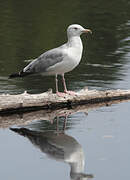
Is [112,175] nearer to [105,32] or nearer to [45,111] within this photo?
[45,111]

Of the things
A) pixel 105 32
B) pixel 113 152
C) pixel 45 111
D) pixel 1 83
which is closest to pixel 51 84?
pixel 1 83

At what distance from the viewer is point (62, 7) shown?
21.3 m

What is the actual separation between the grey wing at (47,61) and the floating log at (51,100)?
537 millimetres

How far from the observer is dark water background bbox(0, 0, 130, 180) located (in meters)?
8.36

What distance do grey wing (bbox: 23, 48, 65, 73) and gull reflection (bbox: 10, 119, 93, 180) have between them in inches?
56.5

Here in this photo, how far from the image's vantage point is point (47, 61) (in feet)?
35.8

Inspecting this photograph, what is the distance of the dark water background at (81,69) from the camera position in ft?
27.4

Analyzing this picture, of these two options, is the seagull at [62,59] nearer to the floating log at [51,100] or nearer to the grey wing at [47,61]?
the grey wing at [47,61]

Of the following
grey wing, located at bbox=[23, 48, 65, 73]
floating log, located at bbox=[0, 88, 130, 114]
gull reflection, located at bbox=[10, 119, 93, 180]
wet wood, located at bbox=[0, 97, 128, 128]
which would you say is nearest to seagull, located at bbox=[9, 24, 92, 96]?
grey wing, located at bbox=[23, 48, 65, 73]

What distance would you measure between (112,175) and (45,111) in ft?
9.79

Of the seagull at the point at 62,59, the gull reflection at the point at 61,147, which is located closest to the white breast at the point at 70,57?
the seagull at the point at 62,59

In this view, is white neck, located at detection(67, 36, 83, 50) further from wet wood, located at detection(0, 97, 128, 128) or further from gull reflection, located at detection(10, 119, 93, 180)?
gull reflection, located at detection(10, 119, 93, 180)

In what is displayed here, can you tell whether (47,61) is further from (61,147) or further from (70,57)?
(61,147)

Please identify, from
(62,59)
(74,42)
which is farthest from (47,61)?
(74,42)
